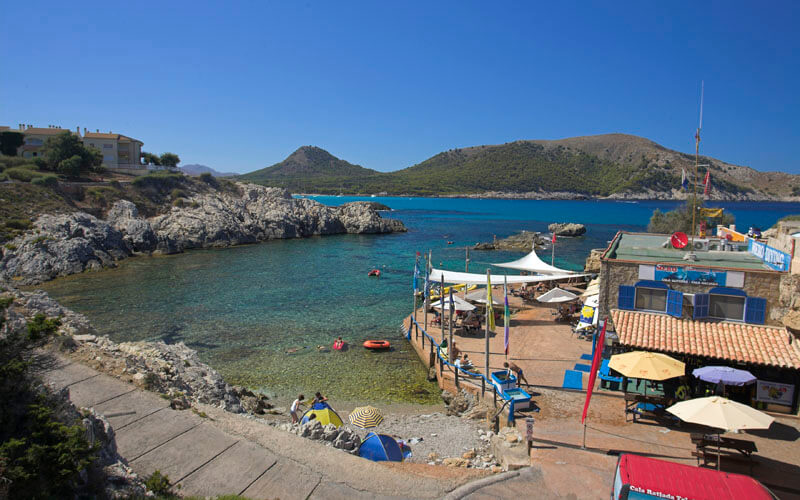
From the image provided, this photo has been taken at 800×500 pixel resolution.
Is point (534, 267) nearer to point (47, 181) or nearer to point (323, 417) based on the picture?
point (323, 417)

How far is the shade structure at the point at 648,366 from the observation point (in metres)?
10.5

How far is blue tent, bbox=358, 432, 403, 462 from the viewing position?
9.45 meters

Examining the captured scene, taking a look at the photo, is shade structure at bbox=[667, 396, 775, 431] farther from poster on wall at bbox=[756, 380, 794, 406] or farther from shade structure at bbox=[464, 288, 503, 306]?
shade structure at bbox=[464, 288, 503, 306]

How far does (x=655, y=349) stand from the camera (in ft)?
40.2

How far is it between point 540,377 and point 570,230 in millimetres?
64900

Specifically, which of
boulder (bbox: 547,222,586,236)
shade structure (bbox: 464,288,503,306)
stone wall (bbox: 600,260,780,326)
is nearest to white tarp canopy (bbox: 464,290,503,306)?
shade structure (bbox: 464,288,503,306)

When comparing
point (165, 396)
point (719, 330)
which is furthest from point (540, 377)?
point (165, 396)

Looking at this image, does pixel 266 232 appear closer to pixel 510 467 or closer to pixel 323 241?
pixel 323 241

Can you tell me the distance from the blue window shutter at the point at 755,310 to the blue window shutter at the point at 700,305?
935mm

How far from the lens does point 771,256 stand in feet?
44.9

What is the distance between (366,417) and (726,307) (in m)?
11.1

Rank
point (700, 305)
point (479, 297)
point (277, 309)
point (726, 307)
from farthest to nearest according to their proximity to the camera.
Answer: point (277, 309) → point (479, 297) → point (700, 305) → point (726, 307)

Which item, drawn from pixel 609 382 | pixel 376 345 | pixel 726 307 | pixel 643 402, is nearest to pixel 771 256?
pixel 726 307

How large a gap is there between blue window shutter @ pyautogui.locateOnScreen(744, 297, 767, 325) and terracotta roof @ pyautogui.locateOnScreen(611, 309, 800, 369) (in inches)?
9.2
